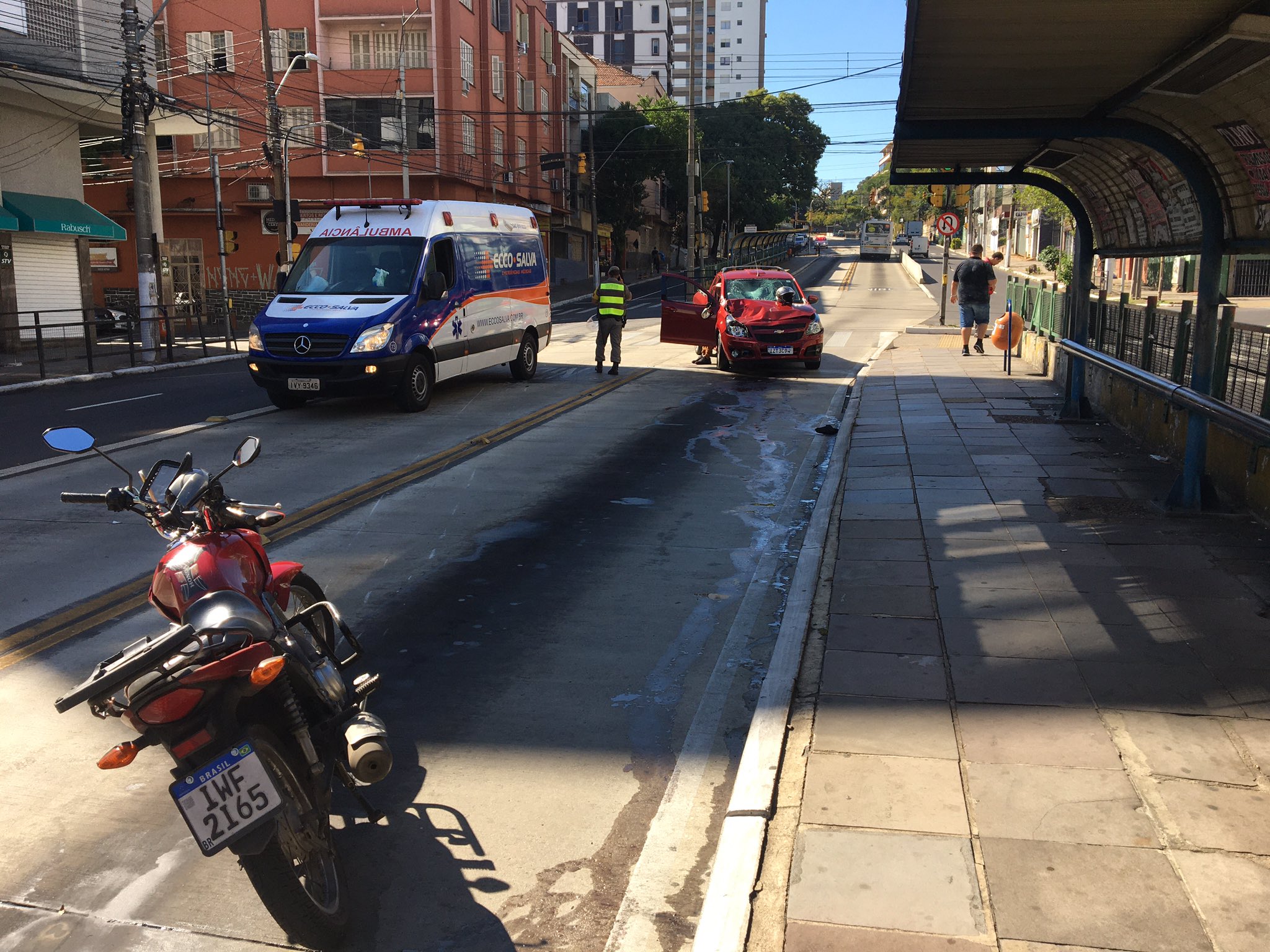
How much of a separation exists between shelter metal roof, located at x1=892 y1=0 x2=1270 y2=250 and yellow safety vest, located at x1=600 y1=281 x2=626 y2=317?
7.44 m

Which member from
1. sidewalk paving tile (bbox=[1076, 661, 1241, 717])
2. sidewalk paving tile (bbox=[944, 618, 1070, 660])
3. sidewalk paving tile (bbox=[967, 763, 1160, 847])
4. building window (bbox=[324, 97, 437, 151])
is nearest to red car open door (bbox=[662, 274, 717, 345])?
sidewalk paving tile (bbox=[944, 618, 1070, 660])

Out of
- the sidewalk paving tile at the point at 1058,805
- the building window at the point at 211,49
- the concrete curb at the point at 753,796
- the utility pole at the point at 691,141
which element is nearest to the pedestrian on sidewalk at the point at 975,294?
the concrete curb at the point at 753,796

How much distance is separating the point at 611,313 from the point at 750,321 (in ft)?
7.82

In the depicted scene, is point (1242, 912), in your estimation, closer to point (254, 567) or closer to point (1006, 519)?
point (254, 567)

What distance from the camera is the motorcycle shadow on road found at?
3.54 m

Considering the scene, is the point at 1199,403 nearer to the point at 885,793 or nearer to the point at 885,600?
the point at 885,600

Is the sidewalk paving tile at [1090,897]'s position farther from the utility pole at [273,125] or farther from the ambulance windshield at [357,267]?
the utility pole at [273,125]

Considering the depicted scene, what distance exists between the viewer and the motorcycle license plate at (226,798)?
311cm

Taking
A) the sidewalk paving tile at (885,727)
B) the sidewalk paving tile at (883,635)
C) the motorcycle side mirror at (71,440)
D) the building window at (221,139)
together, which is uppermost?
the building window at (221,139)

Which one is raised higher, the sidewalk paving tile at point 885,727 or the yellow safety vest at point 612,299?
the yellow safety vest at point 612,299

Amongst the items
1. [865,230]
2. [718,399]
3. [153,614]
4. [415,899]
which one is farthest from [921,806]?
[865,230]

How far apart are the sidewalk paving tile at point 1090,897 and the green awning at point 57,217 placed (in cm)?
2652

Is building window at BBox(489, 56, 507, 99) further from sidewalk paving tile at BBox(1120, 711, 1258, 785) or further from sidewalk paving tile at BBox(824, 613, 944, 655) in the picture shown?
sidewalk paving tile at BBox(1120, 711, 1258, 785)

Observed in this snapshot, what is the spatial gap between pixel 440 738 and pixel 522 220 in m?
14.4
